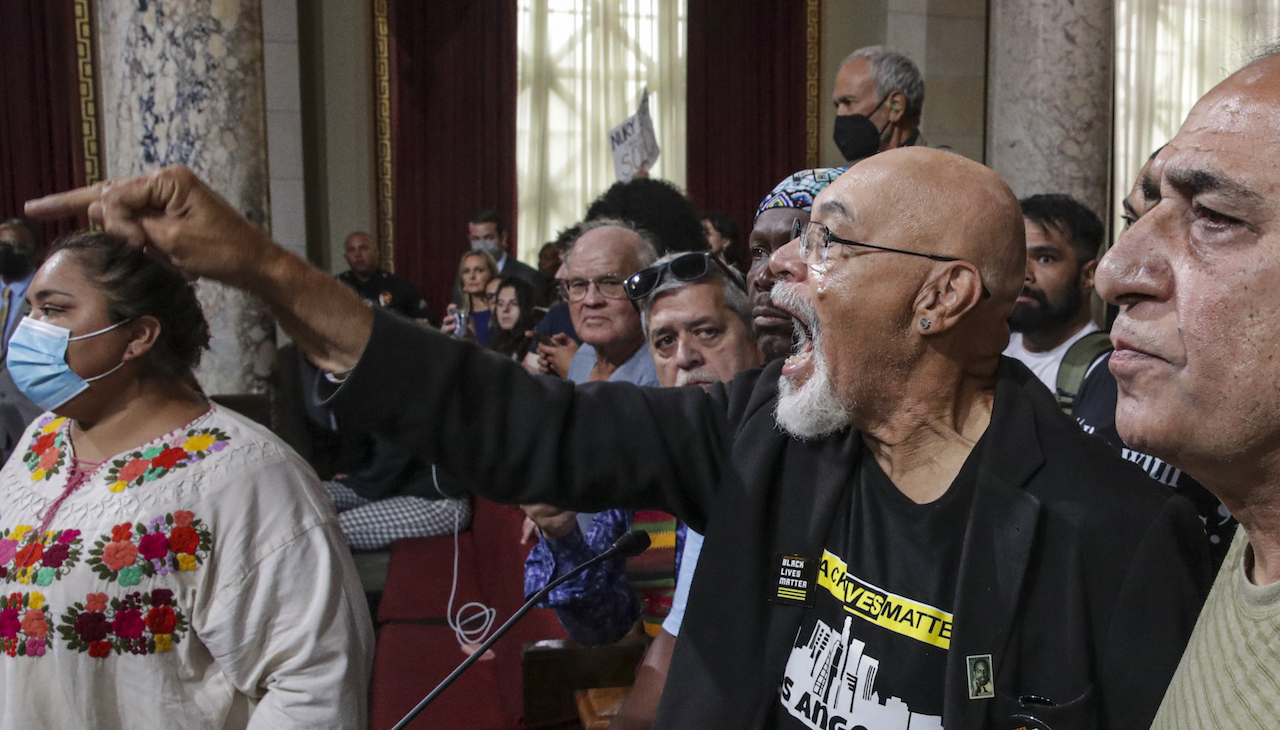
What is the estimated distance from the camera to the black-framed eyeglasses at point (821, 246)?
4.34ft

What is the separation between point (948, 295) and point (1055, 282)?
1.83m

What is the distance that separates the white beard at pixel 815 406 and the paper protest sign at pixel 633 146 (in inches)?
169

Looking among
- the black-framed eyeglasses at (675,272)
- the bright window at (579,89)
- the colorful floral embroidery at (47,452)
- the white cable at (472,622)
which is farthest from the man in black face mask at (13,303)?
the bright window at (579,89)

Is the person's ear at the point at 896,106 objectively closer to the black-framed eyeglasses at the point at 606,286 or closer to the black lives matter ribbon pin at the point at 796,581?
the black-framed eyeglasses at the point at 606,286

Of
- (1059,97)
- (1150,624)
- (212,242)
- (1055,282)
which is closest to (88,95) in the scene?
(1059,97)

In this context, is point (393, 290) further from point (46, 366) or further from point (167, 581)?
point (167, 581)

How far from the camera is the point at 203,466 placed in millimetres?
1987

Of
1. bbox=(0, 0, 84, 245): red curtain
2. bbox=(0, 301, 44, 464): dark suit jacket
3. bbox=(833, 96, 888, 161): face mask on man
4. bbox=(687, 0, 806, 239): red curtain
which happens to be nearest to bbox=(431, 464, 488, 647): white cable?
bbox=(833, 96, 888, 161): face mask on man

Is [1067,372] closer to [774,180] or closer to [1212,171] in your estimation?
[1212,171]

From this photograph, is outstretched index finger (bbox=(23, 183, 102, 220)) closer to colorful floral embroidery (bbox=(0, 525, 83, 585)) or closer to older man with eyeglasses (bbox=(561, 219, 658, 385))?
colorful floral embroidery (bbox=(0, 525, 83, 585))

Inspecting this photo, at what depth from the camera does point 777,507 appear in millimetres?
1358

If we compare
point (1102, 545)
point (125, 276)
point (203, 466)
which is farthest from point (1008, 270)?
point (125, 276)

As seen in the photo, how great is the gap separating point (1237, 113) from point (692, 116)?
32.7ft

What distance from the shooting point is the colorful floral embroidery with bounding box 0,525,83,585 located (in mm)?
1904
